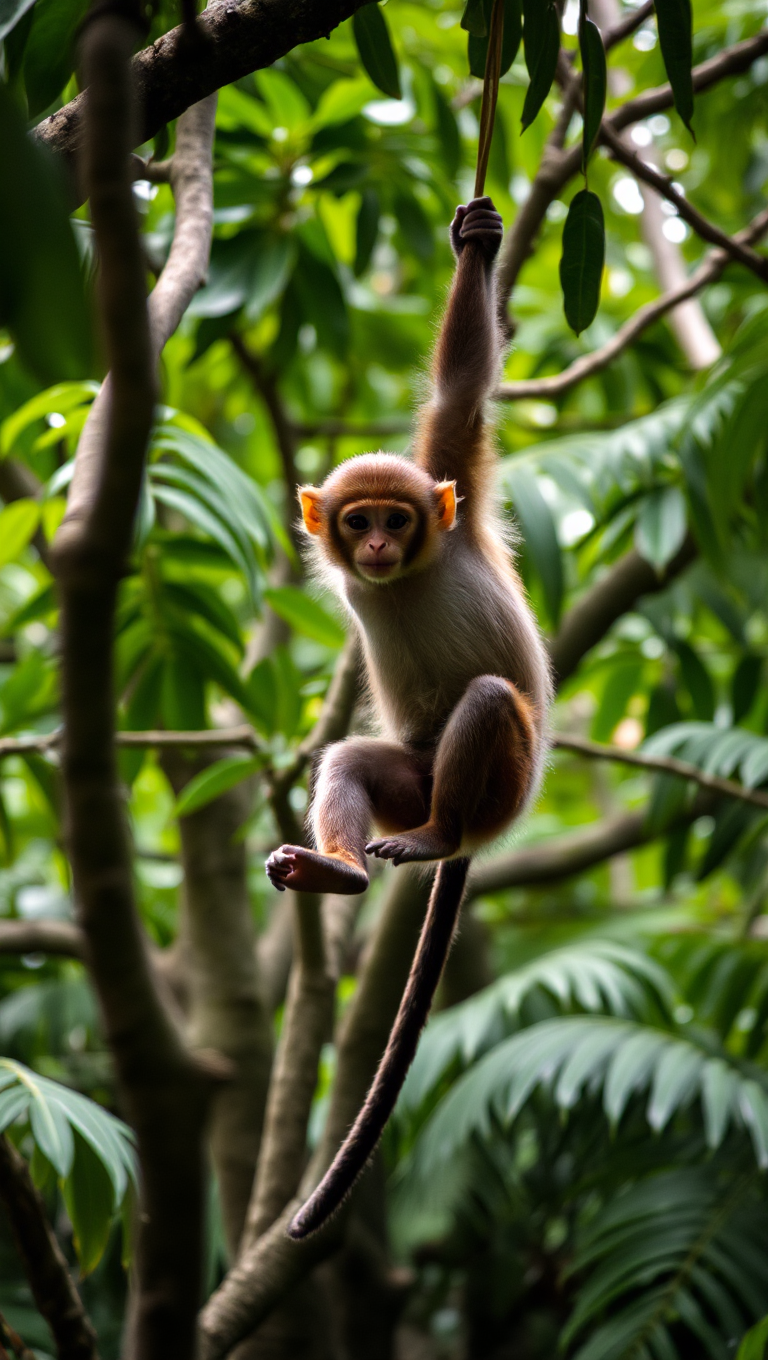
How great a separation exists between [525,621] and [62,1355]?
5.91 feet

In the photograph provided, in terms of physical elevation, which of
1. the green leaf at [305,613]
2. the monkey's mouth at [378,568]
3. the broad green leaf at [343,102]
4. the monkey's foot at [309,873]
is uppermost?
the broad green leaf at [343,102]

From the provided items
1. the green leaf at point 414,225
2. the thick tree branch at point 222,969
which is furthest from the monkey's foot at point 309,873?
the green leaf at point 414,225

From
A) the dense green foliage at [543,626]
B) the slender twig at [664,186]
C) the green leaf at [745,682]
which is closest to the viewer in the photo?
the slender twig at [664,186]

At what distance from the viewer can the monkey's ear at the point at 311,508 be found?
2748 millimetres

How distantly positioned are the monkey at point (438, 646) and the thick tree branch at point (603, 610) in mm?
1043

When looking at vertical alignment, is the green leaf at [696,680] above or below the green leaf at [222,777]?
below

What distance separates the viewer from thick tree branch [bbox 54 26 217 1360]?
907 mm

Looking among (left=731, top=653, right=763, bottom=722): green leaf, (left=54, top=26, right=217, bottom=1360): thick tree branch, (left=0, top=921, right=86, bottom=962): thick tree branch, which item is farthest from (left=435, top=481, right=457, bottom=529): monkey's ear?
(left=0, top=921, right=86, bottom=962): thick tree branch

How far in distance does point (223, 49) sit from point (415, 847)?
1.37 meters

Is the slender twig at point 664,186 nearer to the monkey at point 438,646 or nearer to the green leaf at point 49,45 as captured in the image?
the monkey at point 438,646

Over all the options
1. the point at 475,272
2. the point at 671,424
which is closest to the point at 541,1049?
the point at 671,424

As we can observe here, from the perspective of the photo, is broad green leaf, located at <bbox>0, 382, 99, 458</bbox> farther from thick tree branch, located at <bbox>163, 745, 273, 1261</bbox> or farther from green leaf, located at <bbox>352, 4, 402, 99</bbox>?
thick tree branch, located at <bbox>163, 745, 273, 1261</bbox>

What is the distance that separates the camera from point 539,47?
6.26ft

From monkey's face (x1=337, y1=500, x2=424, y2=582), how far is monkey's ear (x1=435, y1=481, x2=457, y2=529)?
5 centimetres
